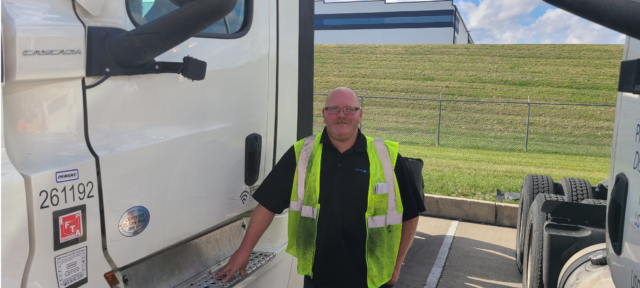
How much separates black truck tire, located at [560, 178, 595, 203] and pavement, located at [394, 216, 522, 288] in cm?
125

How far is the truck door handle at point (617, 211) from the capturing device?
1.85 meters

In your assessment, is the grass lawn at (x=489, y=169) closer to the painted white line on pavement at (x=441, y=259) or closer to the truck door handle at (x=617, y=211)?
the painted white line on pavement at (x=441, y=259)

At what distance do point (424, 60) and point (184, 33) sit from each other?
35.9 metres

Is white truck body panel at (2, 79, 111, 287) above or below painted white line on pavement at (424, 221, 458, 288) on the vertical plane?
above

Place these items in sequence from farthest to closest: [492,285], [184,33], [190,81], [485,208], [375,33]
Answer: [375,33] < [485,208] < [492,285] < [190,81] < [184,33]

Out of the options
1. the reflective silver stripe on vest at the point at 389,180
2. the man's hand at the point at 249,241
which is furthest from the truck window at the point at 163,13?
the reflective silver stripe on vest at the point at 389,180

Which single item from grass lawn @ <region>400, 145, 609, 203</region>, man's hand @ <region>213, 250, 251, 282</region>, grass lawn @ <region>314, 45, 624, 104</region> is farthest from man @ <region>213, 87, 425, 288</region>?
grass lawn @ <region>314, 45, 624, 104</region>

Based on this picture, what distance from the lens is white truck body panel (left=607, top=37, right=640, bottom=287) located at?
1.65m

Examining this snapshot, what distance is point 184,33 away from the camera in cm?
174

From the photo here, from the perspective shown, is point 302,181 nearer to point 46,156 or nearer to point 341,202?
point 341,202

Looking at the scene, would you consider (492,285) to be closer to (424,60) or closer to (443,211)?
(443,211)

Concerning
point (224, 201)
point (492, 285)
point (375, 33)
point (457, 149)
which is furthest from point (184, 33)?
point (375, 33)

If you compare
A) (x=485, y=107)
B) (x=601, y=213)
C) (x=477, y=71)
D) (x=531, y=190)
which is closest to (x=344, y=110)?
(x=601, y=213)

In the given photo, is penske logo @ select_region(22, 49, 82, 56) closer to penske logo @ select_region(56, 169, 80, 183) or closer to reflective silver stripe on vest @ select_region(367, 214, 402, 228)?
penske logo @ select_region(56, 169, 80, 183)
